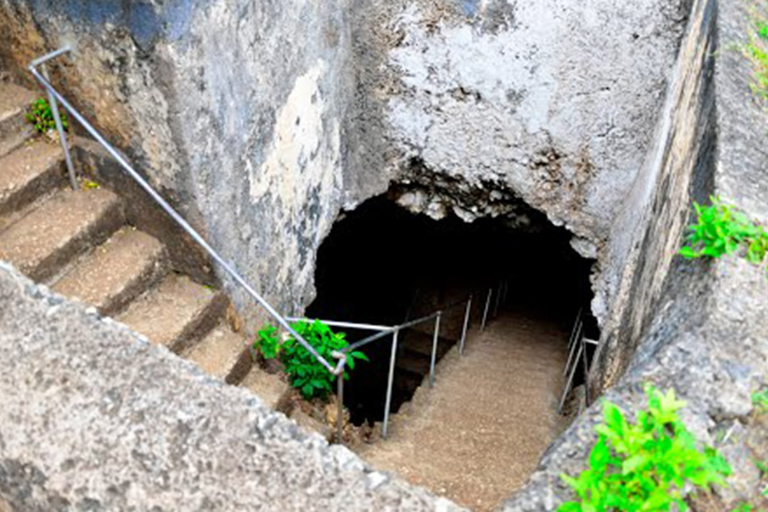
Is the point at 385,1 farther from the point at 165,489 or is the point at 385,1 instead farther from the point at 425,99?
the point at 165,489

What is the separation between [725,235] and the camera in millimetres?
2943

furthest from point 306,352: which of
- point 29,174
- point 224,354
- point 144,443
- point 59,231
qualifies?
point 144,443

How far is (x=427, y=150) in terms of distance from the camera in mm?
6637

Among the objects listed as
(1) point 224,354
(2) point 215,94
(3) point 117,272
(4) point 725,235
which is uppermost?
(2) point 215,94

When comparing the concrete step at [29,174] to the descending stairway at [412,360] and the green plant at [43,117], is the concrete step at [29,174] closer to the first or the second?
the green plant at [43,117]

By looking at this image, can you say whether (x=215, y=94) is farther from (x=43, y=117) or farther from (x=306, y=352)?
(x=306, y=352)

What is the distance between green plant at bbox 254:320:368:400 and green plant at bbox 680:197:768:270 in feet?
8.17

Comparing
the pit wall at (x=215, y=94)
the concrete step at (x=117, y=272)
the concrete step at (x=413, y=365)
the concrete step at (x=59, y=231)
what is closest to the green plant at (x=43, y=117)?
the pit wall at (x=215, y=94)

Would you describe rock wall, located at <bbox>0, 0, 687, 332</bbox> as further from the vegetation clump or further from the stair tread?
the vegetation clump

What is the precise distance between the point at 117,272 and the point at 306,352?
4.55 feet

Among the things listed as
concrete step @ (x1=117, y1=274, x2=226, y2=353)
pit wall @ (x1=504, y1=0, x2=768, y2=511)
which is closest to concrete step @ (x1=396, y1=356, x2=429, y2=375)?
pit wall @ (x1=504, y1=0, x2=768, y2=511)

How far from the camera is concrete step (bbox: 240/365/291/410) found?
4840mm

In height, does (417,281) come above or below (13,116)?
below

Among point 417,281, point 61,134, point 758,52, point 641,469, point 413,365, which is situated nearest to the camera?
point 641,469
